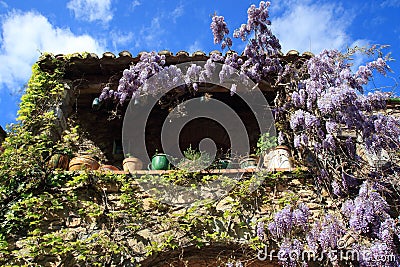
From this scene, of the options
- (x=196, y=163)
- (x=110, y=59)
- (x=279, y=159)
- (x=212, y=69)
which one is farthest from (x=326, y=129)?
(x=110, y=59)

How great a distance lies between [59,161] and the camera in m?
4.85

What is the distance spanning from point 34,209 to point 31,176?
0.40m

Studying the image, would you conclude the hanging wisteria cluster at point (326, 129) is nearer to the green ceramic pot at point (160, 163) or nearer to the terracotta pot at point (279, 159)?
the terracotta pot at point (279, 159)

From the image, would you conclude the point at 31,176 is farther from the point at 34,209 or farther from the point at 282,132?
the point at 282,132

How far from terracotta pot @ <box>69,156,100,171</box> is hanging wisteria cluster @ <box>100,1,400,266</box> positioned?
3.74 feet

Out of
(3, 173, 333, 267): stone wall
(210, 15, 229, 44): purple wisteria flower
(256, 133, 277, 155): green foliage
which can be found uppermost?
(210, 15, 229, 44): purple wisteria flower

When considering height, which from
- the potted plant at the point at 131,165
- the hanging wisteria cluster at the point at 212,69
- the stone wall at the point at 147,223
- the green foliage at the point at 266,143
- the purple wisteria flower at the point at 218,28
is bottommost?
the stone wall at the point at 147,223

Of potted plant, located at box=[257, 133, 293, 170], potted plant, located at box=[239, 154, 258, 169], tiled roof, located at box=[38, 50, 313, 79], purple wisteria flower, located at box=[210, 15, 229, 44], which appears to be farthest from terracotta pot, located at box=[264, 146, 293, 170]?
purple wisteria flower, located at box=[210, 15, 229, 44]

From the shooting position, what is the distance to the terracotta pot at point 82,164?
15.3ft

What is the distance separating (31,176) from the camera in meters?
4.51

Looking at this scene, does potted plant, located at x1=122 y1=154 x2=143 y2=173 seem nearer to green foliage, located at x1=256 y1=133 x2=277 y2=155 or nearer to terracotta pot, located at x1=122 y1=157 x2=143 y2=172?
terracotta pot, located at x1=122 y1=157 x2=143 y2=172

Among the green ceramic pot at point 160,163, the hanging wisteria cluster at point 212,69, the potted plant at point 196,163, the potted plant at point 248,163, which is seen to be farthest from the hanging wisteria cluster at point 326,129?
the green ceramic pot at point 160,163

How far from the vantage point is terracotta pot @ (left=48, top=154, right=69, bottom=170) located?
4.79 m

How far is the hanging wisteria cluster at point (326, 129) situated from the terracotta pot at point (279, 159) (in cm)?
14
